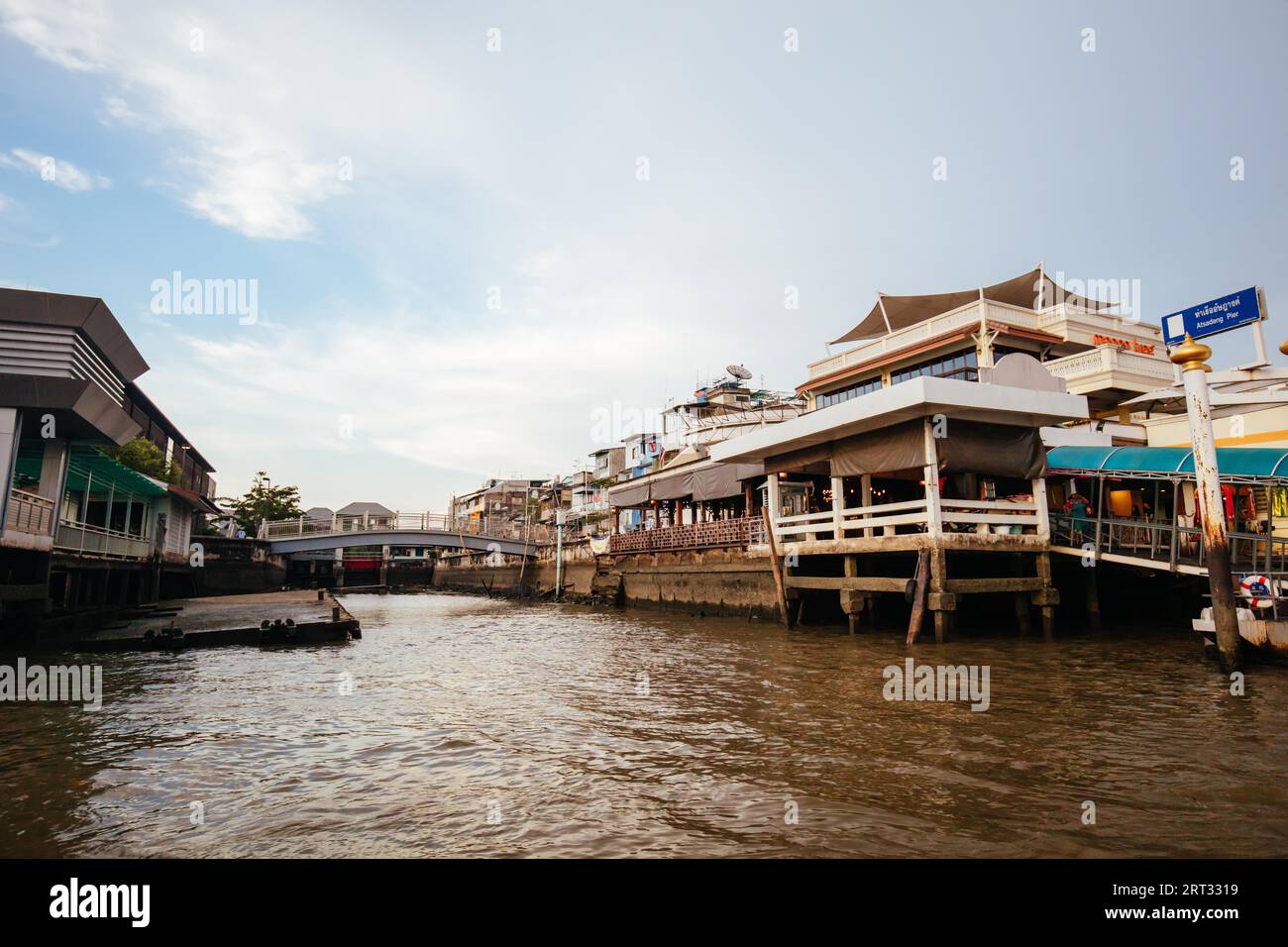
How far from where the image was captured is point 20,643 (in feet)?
47.3

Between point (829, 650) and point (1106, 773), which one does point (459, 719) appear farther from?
point (829, 650)

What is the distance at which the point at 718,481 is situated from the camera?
25812mm

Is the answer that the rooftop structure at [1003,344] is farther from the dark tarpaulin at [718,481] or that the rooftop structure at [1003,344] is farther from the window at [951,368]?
the dark tarpaulin at [718,481]

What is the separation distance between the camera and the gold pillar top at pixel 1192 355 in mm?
10047

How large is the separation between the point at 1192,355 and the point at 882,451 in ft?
20.9

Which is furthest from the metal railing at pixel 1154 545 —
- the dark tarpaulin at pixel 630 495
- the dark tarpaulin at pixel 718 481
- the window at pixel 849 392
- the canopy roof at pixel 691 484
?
the dark tarpaulin at pixel 630 495

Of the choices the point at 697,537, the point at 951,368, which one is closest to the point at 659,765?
the point at 697,537

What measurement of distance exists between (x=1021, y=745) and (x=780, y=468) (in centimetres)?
1314

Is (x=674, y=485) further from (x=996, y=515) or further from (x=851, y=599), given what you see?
(x=996, y=515)

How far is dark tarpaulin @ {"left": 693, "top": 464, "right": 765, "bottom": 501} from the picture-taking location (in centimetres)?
2431
